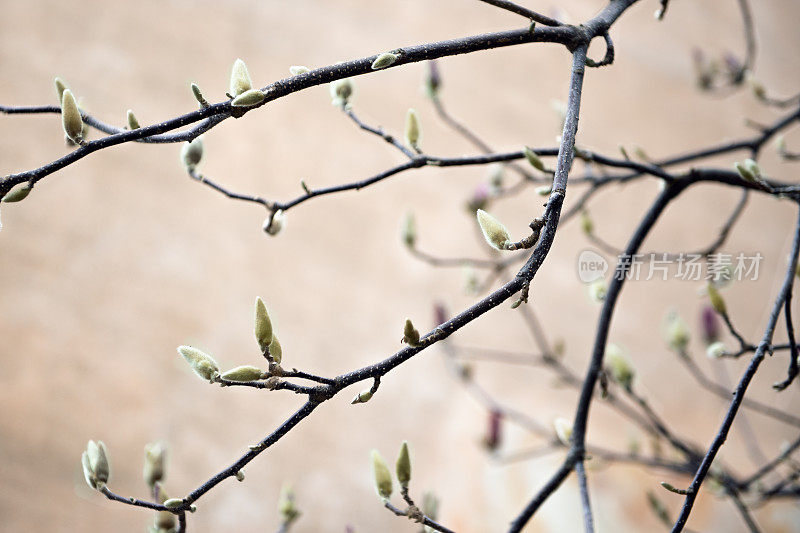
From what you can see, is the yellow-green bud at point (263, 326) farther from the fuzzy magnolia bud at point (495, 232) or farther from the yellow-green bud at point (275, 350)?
the fuzzy magnolia bud at point (495, 232)

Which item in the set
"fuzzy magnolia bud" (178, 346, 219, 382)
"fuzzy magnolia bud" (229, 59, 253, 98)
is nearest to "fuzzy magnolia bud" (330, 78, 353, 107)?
"fuzzy magnolia bud" (229, 59, 253, 98)

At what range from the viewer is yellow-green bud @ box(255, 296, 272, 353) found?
15.3 inches

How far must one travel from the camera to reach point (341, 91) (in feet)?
1.99

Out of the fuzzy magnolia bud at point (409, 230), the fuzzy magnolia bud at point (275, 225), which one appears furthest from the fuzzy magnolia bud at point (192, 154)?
the fuzzy magnolia bud at point (409, 230)

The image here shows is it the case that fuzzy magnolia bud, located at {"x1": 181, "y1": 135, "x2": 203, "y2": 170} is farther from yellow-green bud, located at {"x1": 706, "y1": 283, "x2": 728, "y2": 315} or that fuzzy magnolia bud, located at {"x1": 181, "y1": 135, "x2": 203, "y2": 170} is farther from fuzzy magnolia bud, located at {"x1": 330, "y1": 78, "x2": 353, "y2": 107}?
yellow-green bud, located at {"x1": 706, "y1": 283, "x2": 728, "y2": 315}

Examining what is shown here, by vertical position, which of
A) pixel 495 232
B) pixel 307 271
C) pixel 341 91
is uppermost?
pixel 307 271

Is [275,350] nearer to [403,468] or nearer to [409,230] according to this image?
[403,468]

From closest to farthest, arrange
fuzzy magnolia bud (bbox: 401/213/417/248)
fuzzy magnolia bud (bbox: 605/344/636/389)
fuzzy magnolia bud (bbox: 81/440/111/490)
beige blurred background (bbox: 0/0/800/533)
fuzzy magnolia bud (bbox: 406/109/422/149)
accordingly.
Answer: fuzzy magnolia bud (bbox: 81/440/111/490) → fuzzy magnolia bud (bbox: 406/109/422/149) → fuzzy magnolia bud (bbox: 605/344/636/389) → fuzzy magnolia bud (bbox: 401/213/417/248) → beige blurred background (bbox: 0/0/800/533)

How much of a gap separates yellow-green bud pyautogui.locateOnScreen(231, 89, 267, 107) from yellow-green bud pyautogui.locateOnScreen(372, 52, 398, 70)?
0.21ft

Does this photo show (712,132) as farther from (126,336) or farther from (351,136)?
(126,336)

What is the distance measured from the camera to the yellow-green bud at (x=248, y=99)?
14.2 inches

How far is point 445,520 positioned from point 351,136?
0.88 m

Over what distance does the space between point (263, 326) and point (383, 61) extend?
0.17 meters

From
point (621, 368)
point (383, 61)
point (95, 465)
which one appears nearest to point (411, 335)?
point (383, 61)
